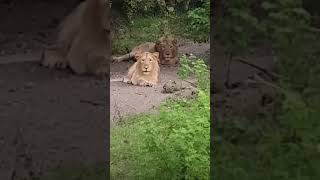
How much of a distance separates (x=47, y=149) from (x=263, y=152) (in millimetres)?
1133

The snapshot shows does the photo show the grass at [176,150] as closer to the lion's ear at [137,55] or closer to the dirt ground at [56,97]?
the dirt ground at [56,97]

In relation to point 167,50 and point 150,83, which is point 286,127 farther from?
point 167,50

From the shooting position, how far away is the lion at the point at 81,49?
4.94 metres

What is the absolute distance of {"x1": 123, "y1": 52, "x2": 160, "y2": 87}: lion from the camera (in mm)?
5586

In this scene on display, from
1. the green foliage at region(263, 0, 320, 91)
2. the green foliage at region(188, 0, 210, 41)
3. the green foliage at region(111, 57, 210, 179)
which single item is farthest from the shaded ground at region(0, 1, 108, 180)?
the green foliage at region(188, 0, 210, 41)

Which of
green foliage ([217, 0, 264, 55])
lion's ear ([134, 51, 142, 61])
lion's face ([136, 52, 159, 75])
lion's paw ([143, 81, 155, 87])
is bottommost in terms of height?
lion's ear ([134, 51, 142, 61])

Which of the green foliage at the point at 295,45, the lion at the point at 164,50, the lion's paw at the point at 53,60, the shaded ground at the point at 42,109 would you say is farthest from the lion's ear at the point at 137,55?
the green foliage at the point at 295,45

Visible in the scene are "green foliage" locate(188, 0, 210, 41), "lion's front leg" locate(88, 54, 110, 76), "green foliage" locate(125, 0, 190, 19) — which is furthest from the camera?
"green foliage" locate(125, 0, 190, 19)

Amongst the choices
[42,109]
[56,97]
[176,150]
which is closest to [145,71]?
[56,97]

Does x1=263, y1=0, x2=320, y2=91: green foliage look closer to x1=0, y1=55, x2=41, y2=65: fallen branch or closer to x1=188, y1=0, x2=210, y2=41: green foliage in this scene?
x1=0, y1=55, x2=41, y2=65: fallen branch

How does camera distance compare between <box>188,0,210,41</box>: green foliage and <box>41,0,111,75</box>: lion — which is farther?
<box>188,0,210,41</box>: green foliage

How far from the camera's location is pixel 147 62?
19.0ft

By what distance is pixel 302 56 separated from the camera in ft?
9.55

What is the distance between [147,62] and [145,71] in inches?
7.3
